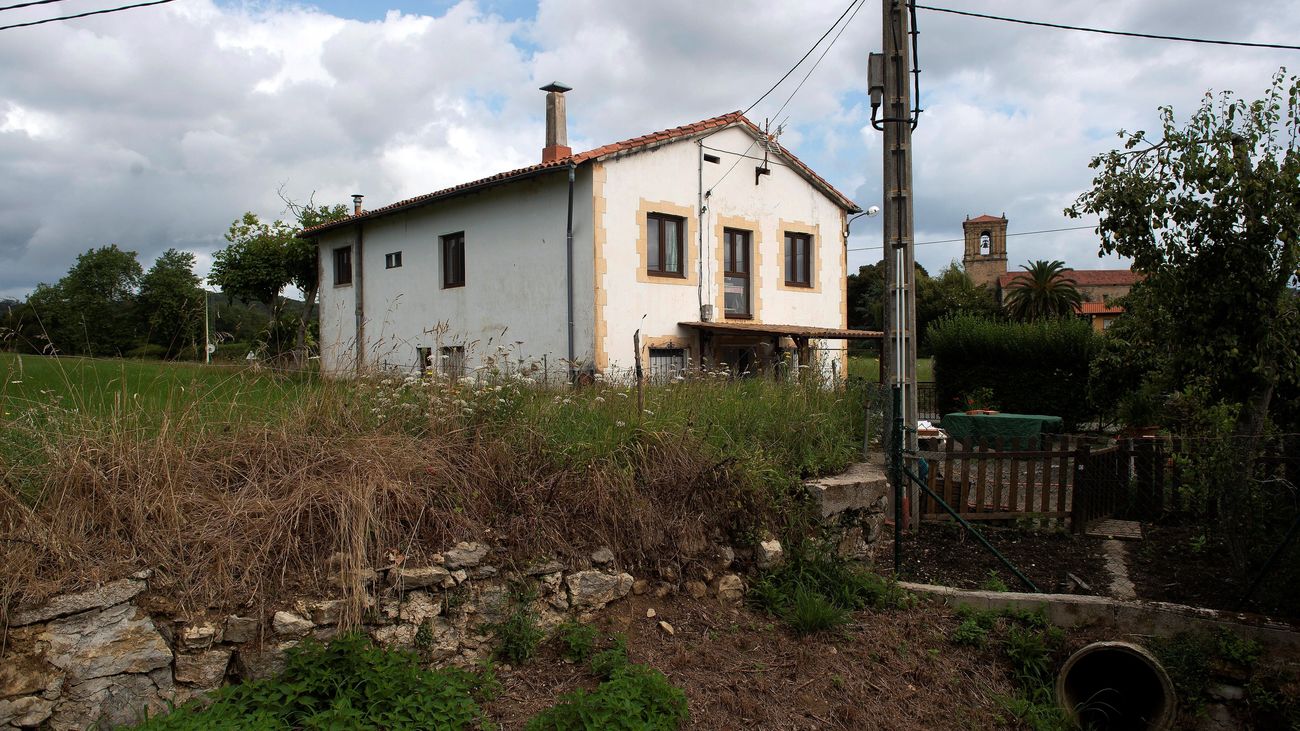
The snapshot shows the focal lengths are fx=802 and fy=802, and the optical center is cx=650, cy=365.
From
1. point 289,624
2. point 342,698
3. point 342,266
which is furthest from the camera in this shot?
point 342,266

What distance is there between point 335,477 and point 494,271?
45.6ft

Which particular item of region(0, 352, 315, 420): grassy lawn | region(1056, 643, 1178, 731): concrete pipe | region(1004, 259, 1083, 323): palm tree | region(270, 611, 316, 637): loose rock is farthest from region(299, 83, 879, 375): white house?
region(1004, 259, 1083, 323): palm tree

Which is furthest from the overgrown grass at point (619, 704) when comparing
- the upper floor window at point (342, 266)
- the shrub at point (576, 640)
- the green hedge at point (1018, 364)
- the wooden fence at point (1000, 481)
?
the upper floor window at point (342, 266)

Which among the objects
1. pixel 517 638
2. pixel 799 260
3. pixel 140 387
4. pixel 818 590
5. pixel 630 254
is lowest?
pixel 818 590

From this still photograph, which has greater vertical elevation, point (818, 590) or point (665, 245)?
point (665, 245)

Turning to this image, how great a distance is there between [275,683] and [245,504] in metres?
0.98

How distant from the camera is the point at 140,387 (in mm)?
4840

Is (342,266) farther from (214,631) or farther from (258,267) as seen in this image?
(214,631)

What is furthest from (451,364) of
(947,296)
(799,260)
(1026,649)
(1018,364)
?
(947,296)

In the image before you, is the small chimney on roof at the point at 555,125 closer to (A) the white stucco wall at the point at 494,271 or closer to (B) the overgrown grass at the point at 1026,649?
(A) the white stucco wall at the point at 494,271

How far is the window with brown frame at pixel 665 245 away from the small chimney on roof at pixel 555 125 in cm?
309

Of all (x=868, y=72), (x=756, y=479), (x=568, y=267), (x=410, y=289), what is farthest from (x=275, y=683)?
(x=410, y=289)

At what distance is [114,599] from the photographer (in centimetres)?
355

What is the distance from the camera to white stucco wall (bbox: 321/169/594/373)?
16.3 meters
